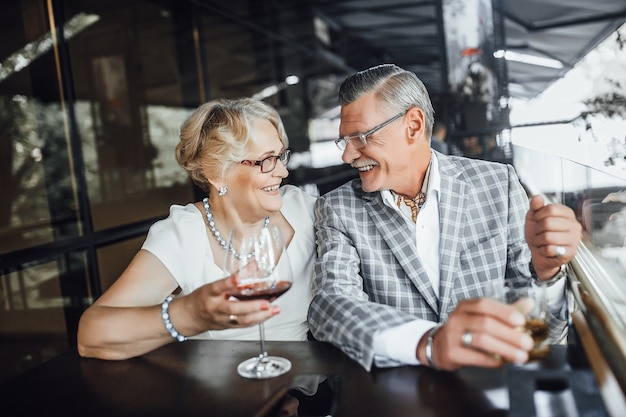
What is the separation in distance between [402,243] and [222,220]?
0.66 meters

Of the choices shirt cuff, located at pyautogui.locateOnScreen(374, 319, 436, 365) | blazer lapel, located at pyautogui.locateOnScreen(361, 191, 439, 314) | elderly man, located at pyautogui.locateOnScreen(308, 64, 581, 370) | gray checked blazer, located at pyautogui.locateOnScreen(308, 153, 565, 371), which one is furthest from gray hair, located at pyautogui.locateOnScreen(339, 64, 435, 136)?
shirt cuff, located at pyautogui.locateOnScreen(374, 319, 436, 365)

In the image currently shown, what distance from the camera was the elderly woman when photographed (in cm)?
165

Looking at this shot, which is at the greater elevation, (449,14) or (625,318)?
(449,14)

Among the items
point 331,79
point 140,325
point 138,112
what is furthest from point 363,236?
point 331,79

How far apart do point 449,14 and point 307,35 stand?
86.4 inches

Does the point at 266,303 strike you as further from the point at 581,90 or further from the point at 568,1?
the point at 568,1

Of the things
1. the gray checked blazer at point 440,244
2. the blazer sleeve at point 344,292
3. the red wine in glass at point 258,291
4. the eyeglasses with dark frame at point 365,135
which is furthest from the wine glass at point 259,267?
the eyeglasses with dark frame at point 365,135

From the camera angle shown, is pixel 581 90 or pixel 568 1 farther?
pixel 568 1

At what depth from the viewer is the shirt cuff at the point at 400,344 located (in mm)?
1161

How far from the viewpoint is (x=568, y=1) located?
217 inches

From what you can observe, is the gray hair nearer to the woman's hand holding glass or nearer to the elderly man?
the elderly man

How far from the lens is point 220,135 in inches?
75.5

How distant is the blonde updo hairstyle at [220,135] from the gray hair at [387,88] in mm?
339

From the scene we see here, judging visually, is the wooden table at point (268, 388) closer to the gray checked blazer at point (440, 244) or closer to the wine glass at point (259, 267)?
the wine glass at point (259, 267)
